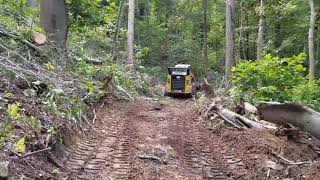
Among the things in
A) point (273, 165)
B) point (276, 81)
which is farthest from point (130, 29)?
point (273, 165)

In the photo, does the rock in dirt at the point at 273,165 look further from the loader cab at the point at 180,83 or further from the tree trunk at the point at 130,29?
the tree trunk at the point at 130,29

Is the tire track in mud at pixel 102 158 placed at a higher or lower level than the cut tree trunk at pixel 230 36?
lower

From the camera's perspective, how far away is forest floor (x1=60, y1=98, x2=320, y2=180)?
16.1 ft

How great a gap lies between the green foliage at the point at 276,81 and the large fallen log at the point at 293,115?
2836 millimetres

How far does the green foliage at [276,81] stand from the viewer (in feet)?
28.7

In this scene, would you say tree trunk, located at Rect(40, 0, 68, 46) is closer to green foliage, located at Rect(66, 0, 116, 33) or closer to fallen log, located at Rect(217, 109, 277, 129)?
green foliage, located at Rect(66, 0, 116, 33)

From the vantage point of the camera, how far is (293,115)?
18.3ft

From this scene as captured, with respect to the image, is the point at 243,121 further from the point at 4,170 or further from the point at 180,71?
the point at 180,71

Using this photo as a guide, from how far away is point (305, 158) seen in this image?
5566 millimetres

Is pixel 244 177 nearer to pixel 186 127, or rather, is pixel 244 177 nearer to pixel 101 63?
pixel 186 127

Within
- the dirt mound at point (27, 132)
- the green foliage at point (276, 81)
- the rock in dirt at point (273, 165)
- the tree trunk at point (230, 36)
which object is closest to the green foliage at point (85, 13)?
the tree trunk at point (230, 36)

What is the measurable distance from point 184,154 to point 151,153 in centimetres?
58

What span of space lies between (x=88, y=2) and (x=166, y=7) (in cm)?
1932

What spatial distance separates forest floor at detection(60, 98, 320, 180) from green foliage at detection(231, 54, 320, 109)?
6.13 feet
